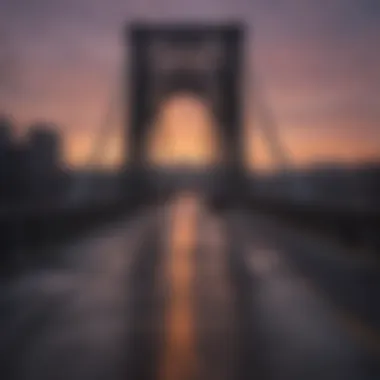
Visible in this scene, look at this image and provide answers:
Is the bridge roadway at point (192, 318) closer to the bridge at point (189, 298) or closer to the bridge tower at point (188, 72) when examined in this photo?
the bridge at point (189, 298)

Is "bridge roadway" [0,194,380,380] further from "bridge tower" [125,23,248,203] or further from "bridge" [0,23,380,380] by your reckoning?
"bridge tower" [125,23,248,203]

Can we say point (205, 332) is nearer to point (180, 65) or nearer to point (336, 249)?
point (336, 249)

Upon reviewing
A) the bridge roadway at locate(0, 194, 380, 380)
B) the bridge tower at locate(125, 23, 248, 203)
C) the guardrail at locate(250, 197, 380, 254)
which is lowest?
the bridge roadway at locate(0, 194, 380, 380)

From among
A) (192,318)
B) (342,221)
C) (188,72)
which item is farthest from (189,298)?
(188,72)

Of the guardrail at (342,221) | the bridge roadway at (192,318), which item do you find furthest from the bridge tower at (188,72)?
the bridge roadway at (192,318)

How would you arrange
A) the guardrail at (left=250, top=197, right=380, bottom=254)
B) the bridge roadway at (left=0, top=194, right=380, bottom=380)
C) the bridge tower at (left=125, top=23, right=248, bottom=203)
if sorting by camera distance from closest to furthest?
the bridge roadway at (left=0, top=194, right=380, bottom=380), the guardrail at (left=250, top=197, right=380, bottom=254), the bridge tower at (left=125, top=23, right=248, bottom=203)

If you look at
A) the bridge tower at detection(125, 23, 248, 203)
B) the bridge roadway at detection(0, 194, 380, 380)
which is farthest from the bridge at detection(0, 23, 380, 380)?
the bridge tower at detection(125, 23, 248, 203)

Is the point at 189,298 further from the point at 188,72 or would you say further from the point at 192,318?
the point at 188,72
